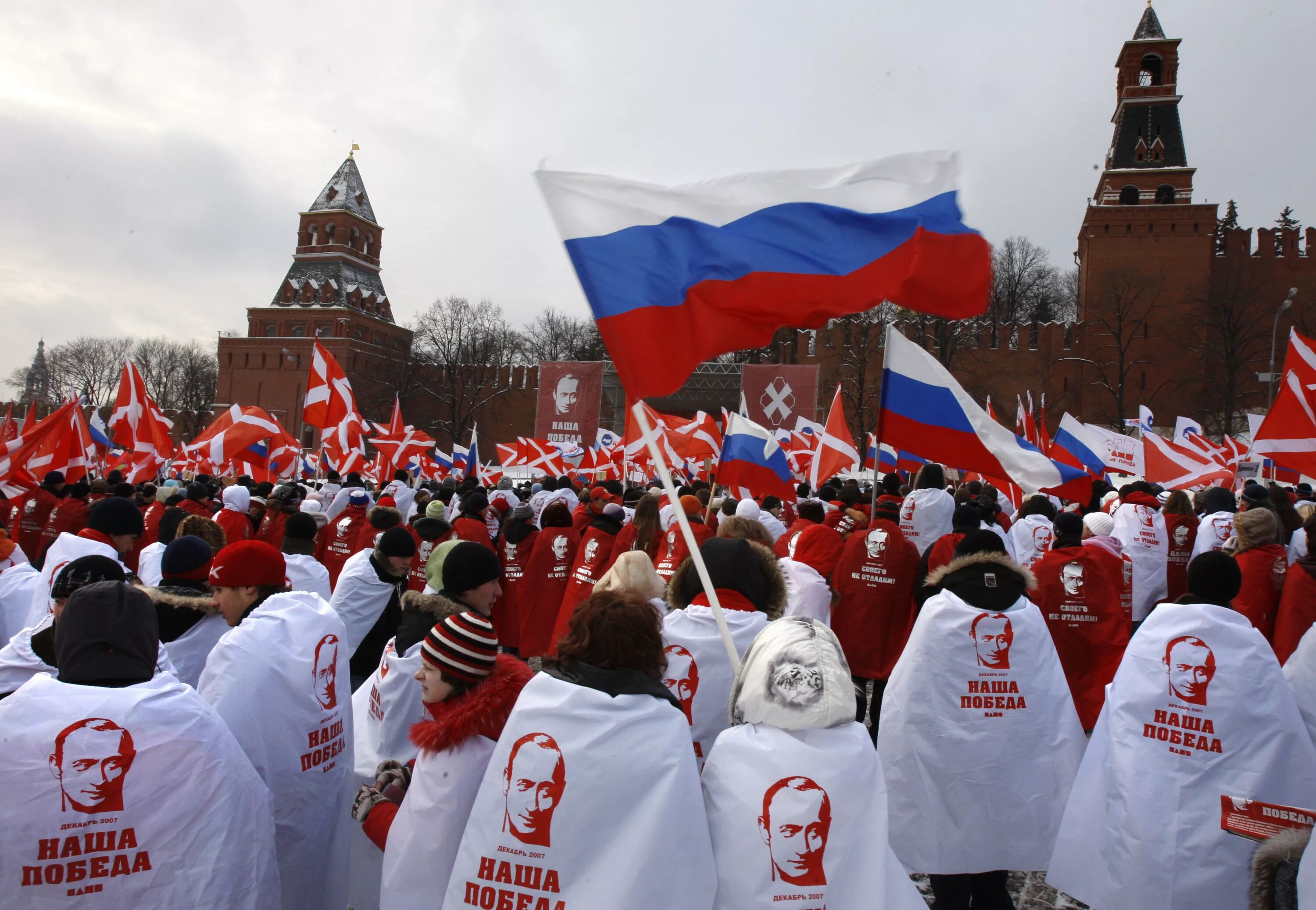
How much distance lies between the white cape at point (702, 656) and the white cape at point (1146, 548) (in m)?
6.29

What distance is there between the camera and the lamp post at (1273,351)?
28875mm

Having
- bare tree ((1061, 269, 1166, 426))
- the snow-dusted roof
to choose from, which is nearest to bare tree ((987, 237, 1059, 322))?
bare tree ((1061, 269, 1166, 426))

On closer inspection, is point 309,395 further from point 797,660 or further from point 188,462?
point 797,660

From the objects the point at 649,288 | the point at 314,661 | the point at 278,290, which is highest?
the point at 278,290

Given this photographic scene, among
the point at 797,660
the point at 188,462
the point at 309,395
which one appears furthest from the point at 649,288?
the point at 188,462

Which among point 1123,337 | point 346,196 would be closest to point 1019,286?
point 1123,337

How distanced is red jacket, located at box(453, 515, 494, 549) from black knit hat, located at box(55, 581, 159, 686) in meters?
5.83

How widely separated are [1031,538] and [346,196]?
7007 centimetres

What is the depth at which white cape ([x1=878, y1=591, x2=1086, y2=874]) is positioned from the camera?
4.21 metres

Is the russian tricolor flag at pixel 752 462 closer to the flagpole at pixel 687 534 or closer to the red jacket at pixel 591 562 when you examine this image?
the red jacket at pixel 591 562

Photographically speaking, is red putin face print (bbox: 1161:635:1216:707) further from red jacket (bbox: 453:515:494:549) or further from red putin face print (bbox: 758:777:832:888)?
red jacket (bbox: 453:515:494:549)

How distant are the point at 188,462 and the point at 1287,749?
22.3 meters

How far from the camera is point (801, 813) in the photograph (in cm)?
241

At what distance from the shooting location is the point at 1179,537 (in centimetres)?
902
